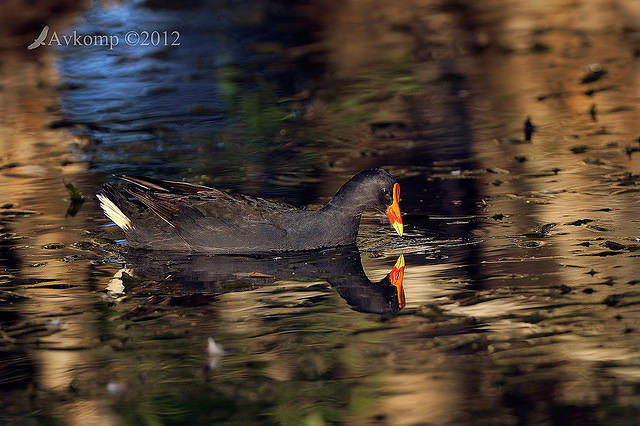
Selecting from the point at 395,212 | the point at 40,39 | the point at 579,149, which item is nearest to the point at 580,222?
the point at 395,212

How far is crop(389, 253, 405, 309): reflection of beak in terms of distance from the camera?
794 centimetres

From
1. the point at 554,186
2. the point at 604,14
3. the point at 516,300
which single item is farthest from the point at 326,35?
the point at 516,300

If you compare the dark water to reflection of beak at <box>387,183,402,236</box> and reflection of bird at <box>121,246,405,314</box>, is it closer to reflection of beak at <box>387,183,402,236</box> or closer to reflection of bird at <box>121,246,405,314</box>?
reflection of bird at <box>121,246,405,314</box>

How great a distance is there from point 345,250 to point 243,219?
793 mm

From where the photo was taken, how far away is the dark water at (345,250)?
6523 mm

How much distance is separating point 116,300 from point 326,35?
1238 cm

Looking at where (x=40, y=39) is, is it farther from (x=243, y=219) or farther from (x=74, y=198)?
(x=243, y=219)

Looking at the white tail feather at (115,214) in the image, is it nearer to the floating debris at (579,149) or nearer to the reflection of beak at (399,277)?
the reflection of beak at (399,277)

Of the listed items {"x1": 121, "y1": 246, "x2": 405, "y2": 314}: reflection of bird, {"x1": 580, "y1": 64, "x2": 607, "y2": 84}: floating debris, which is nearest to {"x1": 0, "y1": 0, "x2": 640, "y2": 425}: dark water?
{"x1": 121, "y1": 246, "x2": 405, "y2": 314}: reflection of bird

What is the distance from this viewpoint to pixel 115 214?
9.62m

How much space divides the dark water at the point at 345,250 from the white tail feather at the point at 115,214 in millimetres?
200

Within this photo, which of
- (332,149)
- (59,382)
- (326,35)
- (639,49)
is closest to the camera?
(59,382)

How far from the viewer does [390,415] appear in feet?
20.2

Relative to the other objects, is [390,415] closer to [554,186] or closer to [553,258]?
[553,258]
